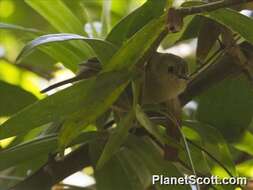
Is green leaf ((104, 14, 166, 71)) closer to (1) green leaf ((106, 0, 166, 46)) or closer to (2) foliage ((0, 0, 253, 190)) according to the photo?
(2) foliage ((0, 0, 253, 190))

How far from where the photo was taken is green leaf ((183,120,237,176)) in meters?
0.61

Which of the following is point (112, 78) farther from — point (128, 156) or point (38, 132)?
point (38, 132)

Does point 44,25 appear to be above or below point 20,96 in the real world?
above

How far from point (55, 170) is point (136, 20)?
0.59 feet

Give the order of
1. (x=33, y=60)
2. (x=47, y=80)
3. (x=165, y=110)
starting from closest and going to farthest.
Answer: (x=165, y=110), (x=33, y=60), (x=47, y=80)

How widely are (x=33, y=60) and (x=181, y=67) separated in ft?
1.07

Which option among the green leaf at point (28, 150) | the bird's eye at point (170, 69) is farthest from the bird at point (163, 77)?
the green leaf at point (28, 150)

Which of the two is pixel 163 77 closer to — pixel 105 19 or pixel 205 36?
pixel 205 36

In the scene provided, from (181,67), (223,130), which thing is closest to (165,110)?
(181,67)

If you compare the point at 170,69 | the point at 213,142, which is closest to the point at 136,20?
the point at 170,69

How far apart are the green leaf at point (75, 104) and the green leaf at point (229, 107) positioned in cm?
23

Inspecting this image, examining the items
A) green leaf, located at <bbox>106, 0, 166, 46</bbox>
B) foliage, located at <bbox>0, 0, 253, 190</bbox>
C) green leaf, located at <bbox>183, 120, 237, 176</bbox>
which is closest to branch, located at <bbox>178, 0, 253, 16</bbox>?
foliage, located at <bbox>0, 0, 253, 190</bbox>

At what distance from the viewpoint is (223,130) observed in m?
0.67

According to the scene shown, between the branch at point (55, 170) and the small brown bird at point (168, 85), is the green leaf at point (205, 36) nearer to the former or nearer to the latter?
the small brown bird at point (168, 85)
